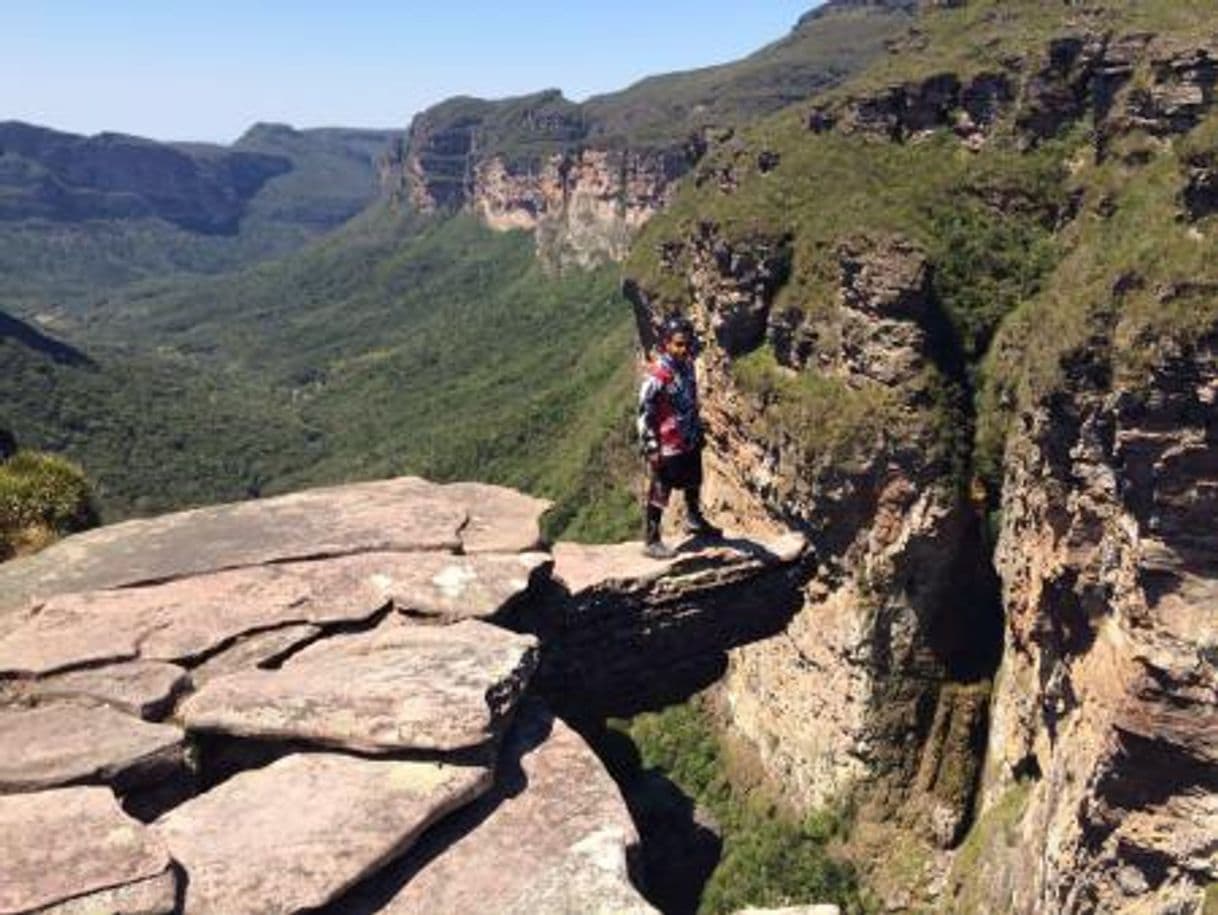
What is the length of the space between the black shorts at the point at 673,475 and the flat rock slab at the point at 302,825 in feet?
23.6

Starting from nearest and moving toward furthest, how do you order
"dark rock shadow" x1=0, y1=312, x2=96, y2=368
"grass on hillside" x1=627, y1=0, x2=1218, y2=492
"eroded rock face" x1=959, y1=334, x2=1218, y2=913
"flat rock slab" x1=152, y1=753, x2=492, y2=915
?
"flat rock slab" x1=152, y1=753, x2=492, y2=915 < "eroded rock face" x1=959, y1=334, x2=1218, y2=913 < "grass on hillside" x1=627, y1=0, x2=1218, y2=492 < "dark rock shadow" x1=0, y1=312, x2=96, y2=368

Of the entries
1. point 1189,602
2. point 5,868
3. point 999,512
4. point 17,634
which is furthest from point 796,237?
point 5,868

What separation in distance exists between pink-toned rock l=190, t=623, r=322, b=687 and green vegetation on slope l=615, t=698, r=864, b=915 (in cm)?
2568

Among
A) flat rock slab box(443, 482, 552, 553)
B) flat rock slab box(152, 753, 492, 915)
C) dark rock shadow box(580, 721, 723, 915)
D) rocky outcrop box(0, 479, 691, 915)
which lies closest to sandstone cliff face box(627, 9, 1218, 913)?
dark rock shadow box(580, 721, 723, 915)

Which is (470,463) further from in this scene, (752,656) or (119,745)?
(119,745)

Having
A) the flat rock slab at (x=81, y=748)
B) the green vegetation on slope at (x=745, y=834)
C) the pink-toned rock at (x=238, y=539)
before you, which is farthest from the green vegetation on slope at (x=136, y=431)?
the flat rock slab at (x=81, y=748)

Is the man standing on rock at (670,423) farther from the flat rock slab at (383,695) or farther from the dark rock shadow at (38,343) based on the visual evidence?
the dark rock shadow at (38,343)

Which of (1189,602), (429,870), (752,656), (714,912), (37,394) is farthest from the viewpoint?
(37,394)

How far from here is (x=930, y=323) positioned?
1785 inches

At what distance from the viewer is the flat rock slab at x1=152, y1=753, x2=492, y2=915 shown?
991cm

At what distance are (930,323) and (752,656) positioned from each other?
15.7 m

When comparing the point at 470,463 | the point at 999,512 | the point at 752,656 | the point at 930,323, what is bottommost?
the point at 470,463

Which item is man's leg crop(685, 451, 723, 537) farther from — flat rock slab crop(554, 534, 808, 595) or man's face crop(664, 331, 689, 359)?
man's face crop(664, 331, 689, 359)

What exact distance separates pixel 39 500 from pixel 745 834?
34803 mm
